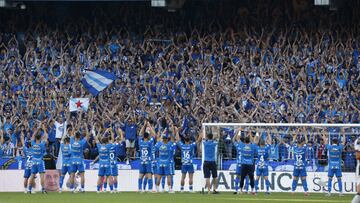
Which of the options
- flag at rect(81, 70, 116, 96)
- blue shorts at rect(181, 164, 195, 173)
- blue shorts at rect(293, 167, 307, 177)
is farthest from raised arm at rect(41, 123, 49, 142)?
blue shorts at rect(293, 167, 307, 177)

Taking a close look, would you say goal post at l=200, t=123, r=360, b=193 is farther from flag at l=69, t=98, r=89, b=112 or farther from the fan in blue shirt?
flag at l=69, t=98, r=89, b=112

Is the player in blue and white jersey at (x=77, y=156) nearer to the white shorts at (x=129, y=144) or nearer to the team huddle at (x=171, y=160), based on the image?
the team huddle at (x=171, y=160)

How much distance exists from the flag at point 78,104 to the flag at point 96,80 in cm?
81

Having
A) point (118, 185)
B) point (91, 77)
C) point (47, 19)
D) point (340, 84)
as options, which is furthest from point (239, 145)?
point (47, 19)

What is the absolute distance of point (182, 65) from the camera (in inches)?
1423

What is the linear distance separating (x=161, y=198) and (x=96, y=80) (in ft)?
34.4

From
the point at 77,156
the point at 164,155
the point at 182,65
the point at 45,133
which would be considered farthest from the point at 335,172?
the point at 45,133

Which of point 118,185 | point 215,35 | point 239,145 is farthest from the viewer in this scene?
point 215,35

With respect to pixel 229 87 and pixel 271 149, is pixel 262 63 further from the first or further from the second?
pixel 271 149

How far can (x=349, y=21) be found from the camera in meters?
36.3

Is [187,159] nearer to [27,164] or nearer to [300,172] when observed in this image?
[300,172]

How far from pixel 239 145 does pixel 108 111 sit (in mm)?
7433

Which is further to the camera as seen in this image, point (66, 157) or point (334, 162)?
point (66, 157)

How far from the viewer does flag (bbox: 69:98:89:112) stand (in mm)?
35094
